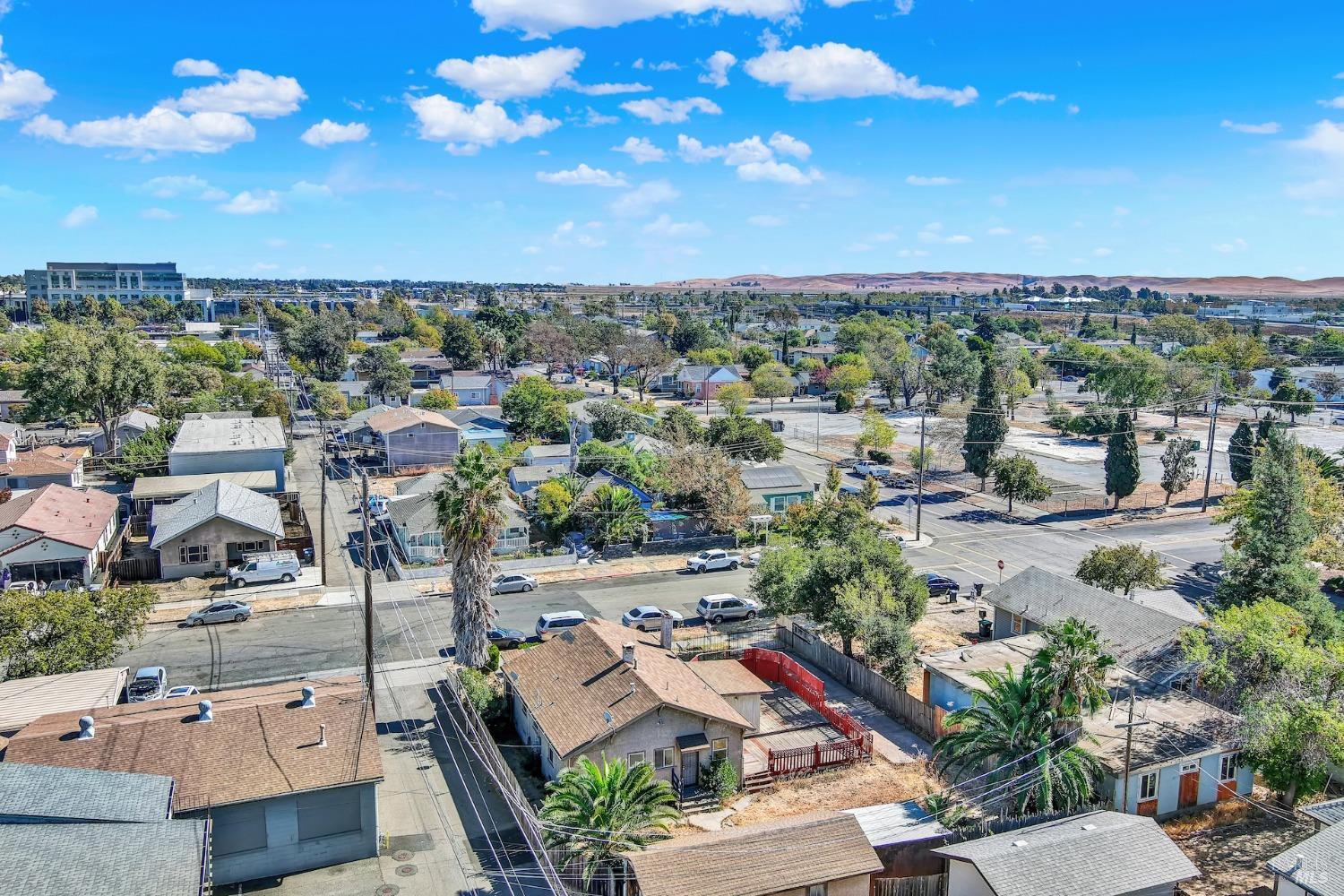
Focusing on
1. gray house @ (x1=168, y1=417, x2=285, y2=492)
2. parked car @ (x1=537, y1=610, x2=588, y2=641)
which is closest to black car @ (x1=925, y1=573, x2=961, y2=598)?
parked car @ (x1=537, y1=610, x2=588, y2=641)

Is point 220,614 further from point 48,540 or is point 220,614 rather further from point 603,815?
point 603,815

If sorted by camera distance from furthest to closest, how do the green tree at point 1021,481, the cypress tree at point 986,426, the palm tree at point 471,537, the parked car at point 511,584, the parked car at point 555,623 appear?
the cypress tree at point 986,426, the green tree at point 1021,481, the parked car at point 511,584, the parked car at point 555,623, the palm tree at point 471,537

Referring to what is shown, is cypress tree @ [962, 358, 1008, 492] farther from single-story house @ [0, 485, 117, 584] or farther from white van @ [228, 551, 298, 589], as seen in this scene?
single-story house @ [0, 485, 117, 584]

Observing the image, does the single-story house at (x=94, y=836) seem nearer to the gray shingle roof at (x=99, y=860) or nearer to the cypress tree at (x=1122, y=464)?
the gray shingle roof at (x=99, y=860)

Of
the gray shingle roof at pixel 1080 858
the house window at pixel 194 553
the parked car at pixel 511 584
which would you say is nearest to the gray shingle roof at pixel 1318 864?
the gray shingle roof at pixel 1080 858

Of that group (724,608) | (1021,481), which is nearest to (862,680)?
(724,608)

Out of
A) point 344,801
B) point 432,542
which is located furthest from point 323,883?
point 432,542

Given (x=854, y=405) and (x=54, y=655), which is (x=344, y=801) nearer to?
(x=54, y=655)
